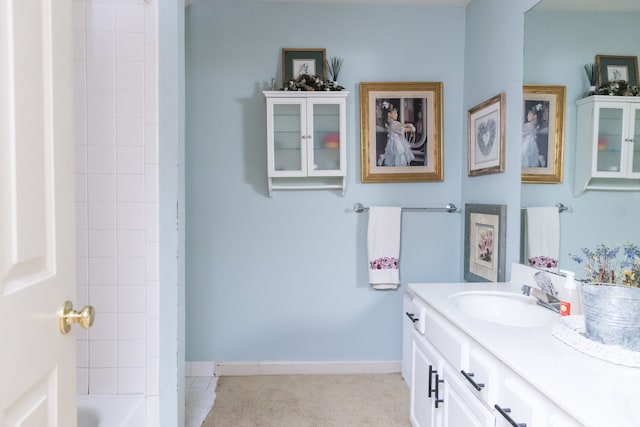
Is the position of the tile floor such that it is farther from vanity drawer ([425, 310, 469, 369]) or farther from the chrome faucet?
the chrome faucet

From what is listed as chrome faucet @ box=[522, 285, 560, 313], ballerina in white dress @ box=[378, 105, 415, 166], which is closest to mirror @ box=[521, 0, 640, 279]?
chrome faucet @ box=[522, 285, 560, 313]

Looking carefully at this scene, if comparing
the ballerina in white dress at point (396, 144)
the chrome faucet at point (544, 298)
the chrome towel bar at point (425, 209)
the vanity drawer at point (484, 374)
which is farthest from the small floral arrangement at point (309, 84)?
the vanity drawer at point (484, 374)

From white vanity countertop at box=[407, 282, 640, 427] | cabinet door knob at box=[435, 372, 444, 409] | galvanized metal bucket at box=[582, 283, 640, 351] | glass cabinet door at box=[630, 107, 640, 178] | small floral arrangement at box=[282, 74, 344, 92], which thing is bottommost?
cabinet door knob at box=[435, 372, 444, 409]

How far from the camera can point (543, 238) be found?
1554 mm

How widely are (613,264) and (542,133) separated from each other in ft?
2.10

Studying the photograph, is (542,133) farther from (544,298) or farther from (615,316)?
(615,316)

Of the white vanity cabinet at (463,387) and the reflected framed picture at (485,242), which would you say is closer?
the white vanity cabinet at (463,387)

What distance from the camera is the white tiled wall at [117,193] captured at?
1362 mm

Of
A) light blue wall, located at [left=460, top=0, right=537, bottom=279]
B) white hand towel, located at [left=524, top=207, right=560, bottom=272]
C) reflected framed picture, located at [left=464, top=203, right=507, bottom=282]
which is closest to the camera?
white hand towel, located at [left=524, top=207, right=560, bottom=272]

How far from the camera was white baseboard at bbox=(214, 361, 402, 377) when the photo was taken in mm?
2406

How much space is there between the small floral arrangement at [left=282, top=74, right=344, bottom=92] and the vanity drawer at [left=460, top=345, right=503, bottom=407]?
5.64 ft

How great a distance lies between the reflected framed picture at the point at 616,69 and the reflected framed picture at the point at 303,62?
59.5 inches

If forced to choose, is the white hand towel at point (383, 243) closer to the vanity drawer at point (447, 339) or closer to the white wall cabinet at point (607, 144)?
the vanity drawer at point (447, 339)

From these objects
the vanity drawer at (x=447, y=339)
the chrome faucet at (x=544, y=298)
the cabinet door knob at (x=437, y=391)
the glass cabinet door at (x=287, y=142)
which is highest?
the glass cabinet door at (x=287, y=142)
